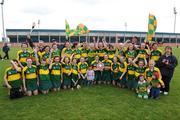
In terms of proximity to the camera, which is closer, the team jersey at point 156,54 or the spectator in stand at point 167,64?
the spectator in stand at point 167,64

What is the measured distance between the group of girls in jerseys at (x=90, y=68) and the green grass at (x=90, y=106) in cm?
47

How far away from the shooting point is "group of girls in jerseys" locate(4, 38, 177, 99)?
8.24 m

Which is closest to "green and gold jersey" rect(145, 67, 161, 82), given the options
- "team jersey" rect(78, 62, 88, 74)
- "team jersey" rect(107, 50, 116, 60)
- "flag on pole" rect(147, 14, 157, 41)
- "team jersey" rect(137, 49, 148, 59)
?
"team jersey" rect(137, 49, 148, 59)

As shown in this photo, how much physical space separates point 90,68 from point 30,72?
2698 mm

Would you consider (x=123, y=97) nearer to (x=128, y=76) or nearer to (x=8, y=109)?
(x=128, y=76)

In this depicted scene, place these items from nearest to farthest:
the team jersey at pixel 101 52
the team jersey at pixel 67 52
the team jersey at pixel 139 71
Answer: the team jersey at pixel 139 71 < the team jersey at pixel 67 52 < the team jersey at pixel 101 52

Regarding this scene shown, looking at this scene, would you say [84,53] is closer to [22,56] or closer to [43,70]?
[43,70]

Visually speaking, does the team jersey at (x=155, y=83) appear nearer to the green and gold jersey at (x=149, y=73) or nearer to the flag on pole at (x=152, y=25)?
the green and gold jersey at (x=149, y=73)

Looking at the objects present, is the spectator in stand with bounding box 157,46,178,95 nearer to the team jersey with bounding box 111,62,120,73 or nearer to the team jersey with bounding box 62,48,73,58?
the team jersey with bounding box 111,62,120,73

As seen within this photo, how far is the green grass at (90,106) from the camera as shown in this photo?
6.36 m

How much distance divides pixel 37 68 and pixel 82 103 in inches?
91.0

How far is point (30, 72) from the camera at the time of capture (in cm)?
836

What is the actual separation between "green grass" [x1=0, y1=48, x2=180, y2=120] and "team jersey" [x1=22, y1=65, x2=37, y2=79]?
0.75m

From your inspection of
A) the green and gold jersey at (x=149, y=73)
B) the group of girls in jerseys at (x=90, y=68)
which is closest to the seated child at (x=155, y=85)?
the group of girls in jerseys at (x=90, y=68)
